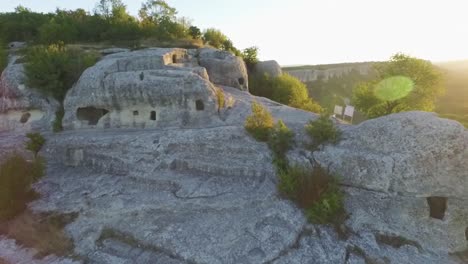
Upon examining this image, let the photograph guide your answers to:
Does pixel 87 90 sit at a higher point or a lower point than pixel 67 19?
lower

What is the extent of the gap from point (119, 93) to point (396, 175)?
52.6ft

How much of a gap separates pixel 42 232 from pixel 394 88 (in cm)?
2256

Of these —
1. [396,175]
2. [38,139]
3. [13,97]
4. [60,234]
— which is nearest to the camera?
[396,175]

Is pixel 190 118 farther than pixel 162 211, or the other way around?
pixel 190 118

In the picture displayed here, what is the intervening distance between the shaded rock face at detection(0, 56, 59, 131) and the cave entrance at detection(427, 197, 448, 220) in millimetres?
22654

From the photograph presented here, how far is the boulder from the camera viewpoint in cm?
2033

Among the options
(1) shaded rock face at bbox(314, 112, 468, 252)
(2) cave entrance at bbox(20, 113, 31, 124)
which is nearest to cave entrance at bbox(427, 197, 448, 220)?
(1) shaded rock face at bbox(314, 112, 468, 252)

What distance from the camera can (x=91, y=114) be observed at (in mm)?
22766

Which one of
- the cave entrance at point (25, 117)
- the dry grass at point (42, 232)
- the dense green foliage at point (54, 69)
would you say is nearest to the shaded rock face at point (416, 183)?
the dry grass at point (42, 232)

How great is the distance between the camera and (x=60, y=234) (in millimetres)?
14273

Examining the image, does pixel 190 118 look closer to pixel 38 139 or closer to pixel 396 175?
pixel 38 139

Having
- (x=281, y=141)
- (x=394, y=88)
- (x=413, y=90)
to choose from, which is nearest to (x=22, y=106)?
(x=281, y=141)

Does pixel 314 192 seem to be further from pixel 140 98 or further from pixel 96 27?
pixel 96 27

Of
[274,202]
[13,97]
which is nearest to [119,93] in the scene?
[13,97]
